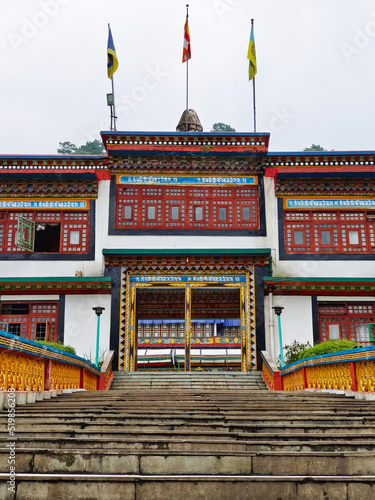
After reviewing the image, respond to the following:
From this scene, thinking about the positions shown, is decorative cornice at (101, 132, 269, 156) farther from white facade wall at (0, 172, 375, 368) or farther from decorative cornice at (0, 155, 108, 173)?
white facade wall at (0, 172, 375, 368)

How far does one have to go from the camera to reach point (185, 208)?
74.8 feet

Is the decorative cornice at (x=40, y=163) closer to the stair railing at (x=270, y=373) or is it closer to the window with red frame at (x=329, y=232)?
the window with red frame at (x=329, y=232)

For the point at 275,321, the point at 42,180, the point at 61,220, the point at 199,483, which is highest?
the point at 42,180

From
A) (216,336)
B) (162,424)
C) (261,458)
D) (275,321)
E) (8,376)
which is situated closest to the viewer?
(261,458)

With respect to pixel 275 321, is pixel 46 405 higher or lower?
lower

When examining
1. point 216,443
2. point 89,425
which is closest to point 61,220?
point 89,425

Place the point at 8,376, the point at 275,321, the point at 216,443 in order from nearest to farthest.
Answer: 1. the point at 216,443
2. the point at 8,376
3. the point at 275,321

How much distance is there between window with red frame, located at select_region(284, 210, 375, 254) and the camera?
73.9 ft

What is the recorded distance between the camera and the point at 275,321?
21500mm

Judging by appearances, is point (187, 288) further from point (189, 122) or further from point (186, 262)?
point (189, 122)

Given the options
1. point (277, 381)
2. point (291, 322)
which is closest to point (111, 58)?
point (291, 322)

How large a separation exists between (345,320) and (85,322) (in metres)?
10.00

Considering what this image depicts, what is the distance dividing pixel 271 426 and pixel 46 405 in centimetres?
409

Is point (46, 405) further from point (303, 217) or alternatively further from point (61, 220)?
point (303, 217)
